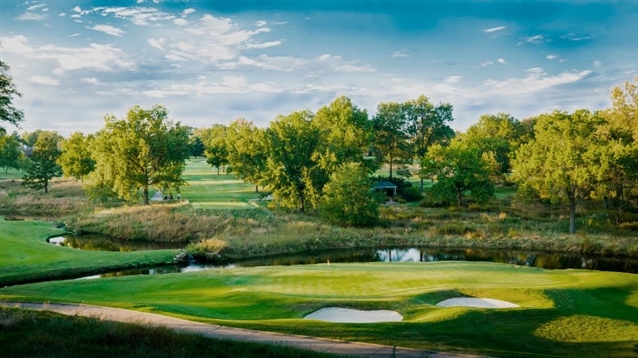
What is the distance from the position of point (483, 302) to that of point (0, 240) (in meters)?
32.3

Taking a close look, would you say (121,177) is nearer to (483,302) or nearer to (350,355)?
(483,302)

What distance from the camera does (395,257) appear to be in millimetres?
38688

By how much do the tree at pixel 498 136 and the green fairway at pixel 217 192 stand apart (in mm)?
38993

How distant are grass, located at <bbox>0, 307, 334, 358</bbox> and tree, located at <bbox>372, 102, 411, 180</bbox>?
248ft

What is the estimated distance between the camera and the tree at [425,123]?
293ft

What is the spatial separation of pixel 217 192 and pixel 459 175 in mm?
34962

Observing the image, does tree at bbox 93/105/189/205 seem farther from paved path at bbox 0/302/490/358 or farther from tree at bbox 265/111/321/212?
paved path at bbox 0/302/490/358

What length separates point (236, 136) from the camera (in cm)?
8325

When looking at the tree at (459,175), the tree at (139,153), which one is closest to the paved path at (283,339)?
the tree at (139,153)

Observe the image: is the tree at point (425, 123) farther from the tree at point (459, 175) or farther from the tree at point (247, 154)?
the tree at point (247, 154)

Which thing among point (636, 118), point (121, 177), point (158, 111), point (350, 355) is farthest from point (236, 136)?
point (350, 355)

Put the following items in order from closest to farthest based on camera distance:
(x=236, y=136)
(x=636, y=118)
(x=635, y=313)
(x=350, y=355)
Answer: (x=350, y=355) < (x=635, y=313) < (x=636, y=118) < (x=236, y=136)

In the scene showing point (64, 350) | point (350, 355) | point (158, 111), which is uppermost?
point (158, 111)

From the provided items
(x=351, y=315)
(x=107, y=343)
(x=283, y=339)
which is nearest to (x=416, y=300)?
(x=351, y=315)
